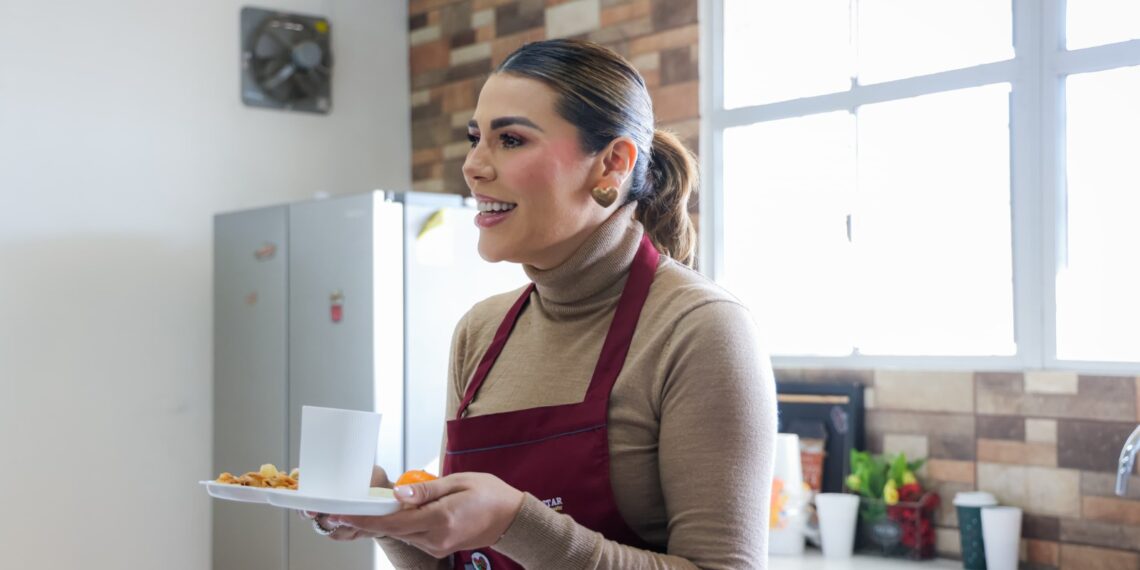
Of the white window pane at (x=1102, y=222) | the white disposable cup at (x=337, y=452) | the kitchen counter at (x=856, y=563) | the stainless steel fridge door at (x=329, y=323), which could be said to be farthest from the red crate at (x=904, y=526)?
the white disposable cup at (x=337, y=452)

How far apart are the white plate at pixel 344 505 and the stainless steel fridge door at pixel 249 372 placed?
220 centimetres

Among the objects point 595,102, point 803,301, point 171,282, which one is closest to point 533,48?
point 595,102

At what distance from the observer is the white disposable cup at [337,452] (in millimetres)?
1122

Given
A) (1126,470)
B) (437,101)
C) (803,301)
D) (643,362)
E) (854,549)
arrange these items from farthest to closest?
(437,101), (803,301), (854,549), (1126,470), (643,362)

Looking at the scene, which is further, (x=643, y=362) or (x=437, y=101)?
(x=437, y=101)

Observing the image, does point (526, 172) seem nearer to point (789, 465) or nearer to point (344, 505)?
point (344, 505)

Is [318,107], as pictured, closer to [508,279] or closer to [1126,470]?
[508,279]

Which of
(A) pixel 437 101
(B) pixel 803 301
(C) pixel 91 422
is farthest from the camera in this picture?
(A) pixel 437 101

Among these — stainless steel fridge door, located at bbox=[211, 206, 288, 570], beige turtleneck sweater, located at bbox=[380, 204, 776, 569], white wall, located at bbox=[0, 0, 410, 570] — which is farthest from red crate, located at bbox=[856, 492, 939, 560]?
white wall, located at bbox=[0, 0, 410, 570]

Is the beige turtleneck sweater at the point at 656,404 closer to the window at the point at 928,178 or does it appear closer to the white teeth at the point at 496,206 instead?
the white teeth at the point at 496,206

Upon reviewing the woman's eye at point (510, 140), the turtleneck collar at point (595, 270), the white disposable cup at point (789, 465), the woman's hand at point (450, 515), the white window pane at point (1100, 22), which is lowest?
the white disposable cup at point (789, 465)

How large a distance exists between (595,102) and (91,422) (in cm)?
265

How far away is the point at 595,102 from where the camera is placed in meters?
1.25

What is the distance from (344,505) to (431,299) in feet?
6.80
